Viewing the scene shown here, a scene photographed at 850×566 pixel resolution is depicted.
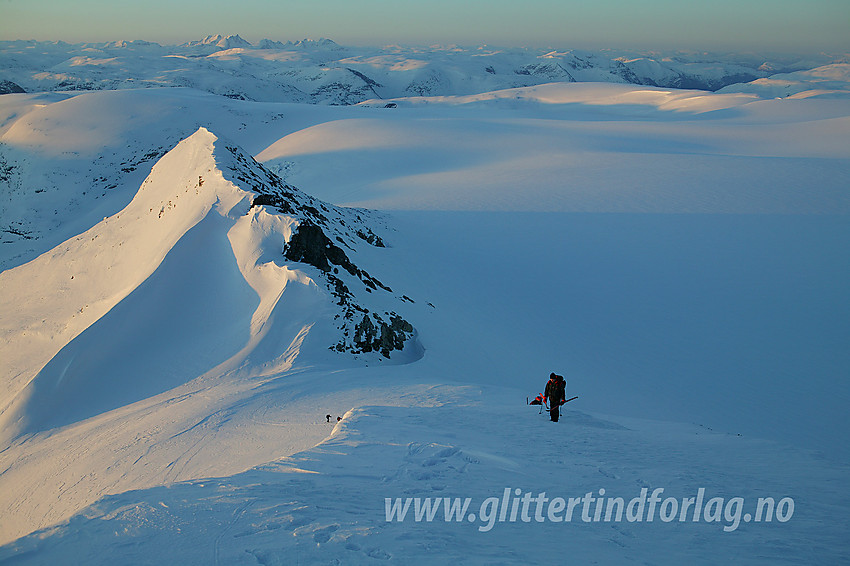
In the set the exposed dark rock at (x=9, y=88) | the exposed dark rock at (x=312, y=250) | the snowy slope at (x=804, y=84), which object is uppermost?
the snowy slope at (x=804, y=84)

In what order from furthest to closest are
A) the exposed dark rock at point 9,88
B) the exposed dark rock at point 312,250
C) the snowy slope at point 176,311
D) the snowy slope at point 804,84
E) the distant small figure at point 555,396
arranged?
the snowy slope at point 804,84 < the exposed dark rock at point 9,88 < the exposed dark rock at point 312,250 < the snowy slope at point 176,311 < the distant small figure at point 555,396

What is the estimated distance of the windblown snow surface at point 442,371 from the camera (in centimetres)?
417

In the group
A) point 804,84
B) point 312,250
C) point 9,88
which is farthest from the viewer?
point 804,84

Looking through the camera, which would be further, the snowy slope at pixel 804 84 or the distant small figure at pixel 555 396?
the snowy slope at pixel 804 84

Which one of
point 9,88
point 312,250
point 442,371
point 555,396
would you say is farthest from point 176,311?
point 9,88

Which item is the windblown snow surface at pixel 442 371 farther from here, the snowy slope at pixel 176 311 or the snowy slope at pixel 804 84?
the snowy slope at pixel 804 84

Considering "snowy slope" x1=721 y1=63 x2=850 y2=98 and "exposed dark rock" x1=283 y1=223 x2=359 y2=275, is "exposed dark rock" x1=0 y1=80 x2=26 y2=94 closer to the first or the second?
"exposed dark rock" x1=283 y1=223 x2=359 y2=275

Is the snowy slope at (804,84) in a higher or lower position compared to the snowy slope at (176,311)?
higher

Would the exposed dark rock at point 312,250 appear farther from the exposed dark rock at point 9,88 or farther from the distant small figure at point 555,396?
the exposed dark rock at point 9,88

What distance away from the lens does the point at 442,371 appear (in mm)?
11172

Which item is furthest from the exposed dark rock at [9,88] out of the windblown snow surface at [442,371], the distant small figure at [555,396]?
the distant small figure at [555,396]

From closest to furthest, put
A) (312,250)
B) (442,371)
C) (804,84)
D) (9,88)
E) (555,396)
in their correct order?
1. (555,396)
2. (442,371)
3. (312,250)
4. (9,88)
5. (804,84)

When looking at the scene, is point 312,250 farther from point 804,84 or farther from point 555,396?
point 804,84

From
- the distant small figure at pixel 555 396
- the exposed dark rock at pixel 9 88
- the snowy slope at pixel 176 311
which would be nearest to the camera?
the distant small figure at pixel 555 396
